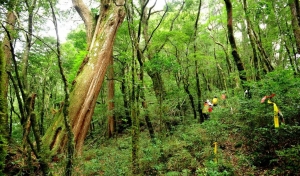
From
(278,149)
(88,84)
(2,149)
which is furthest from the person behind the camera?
(88,84)

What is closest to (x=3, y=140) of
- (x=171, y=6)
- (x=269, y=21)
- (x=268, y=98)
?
(x=268, y=98)

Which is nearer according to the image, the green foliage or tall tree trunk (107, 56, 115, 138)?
the green foliage

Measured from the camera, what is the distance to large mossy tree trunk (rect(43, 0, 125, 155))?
5844 millimetres

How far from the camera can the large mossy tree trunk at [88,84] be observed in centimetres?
584

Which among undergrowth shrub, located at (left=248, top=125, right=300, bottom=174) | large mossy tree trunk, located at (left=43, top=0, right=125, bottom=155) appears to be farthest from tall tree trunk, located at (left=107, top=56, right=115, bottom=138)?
undergrowth shrub, located at (left=248, top=125, right=300, bottom=174)

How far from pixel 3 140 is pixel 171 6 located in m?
10.1

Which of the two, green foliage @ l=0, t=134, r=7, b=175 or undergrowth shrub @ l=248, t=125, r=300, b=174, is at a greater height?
green foliage @ l=0, t=134, r=7, b=175

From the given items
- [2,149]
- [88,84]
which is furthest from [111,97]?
[2,149]

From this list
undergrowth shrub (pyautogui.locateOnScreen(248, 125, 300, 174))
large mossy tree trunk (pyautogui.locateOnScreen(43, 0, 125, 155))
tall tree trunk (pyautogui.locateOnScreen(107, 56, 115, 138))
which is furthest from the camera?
tall tree trunk (pyautogui.locateOnScreen(107, 56, 115, 138))

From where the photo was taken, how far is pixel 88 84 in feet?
21.5

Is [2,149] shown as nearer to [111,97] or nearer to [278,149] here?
[278,149]

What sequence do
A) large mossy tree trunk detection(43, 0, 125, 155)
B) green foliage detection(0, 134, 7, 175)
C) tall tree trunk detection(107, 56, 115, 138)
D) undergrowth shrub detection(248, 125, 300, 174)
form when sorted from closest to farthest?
green foliage detection(0, 134, 7, 175) < undergrowth shrub detection(248, 125, 300, 174) < large mossy tree trunk detection(43, 0, 125, 155) < tall tree trunk detection(107, 56, 115, 138)

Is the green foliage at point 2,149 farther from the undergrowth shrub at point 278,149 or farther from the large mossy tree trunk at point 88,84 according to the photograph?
the undergrowth shrub at point 278,149

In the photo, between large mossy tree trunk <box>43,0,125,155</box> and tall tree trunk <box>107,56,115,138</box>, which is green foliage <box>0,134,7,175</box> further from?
tall tree trunk <box>107,56,115,138</box>
